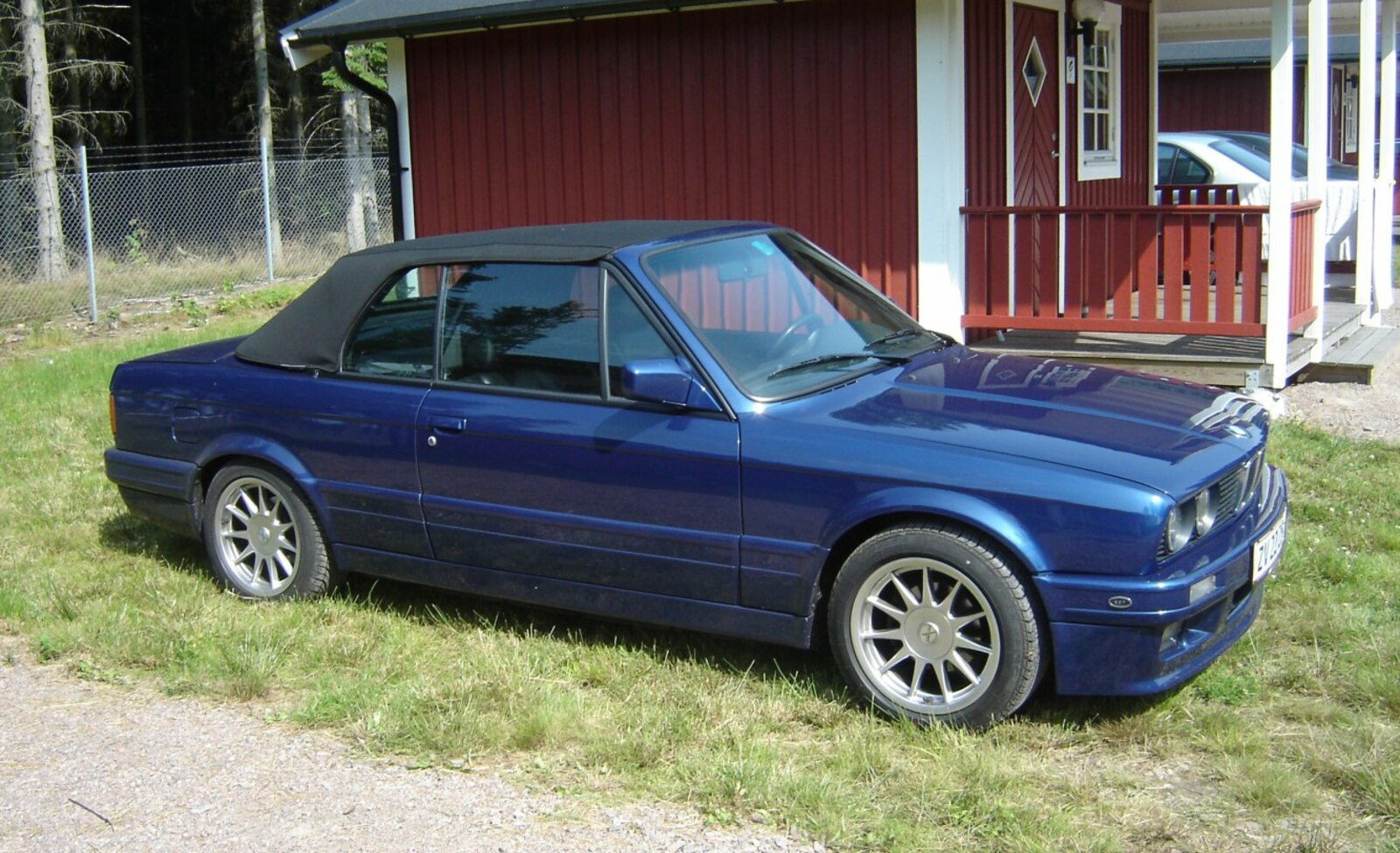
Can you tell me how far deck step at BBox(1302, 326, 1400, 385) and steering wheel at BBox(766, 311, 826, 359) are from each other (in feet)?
19.2

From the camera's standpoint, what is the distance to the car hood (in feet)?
14.1

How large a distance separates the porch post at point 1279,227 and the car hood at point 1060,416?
3.77m

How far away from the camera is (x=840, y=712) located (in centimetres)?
455

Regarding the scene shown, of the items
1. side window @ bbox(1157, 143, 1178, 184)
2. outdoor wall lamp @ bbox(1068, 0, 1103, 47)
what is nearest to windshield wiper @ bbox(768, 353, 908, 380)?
outdoor wall lamp @ bbox(1068, 0, 1103, 47)

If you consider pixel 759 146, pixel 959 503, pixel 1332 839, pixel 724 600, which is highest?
pixel 759 146

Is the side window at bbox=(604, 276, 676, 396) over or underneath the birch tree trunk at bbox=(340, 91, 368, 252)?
underneath

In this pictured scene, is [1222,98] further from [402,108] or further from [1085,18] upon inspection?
[402,108]

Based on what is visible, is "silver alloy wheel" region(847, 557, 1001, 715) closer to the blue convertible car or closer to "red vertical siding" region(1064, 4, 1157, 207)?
the blue convertible car

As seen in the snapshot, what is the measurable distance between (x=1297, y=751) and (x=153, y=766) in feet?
11.3

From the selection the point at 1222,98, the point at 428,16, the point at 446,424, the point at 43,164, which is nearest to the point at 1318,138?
the point at 428,16

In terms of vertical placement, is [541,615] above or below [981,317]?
below

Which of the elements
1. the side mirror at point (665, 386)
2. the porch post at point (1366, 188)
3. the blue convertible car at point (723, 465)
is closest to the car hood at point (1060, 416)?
the blue convertible car at point (723, 465)

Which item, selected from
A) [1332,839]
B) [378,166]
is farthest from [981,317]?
[378,166]

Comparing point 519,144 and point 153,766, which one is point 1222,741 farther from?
point 519,144
